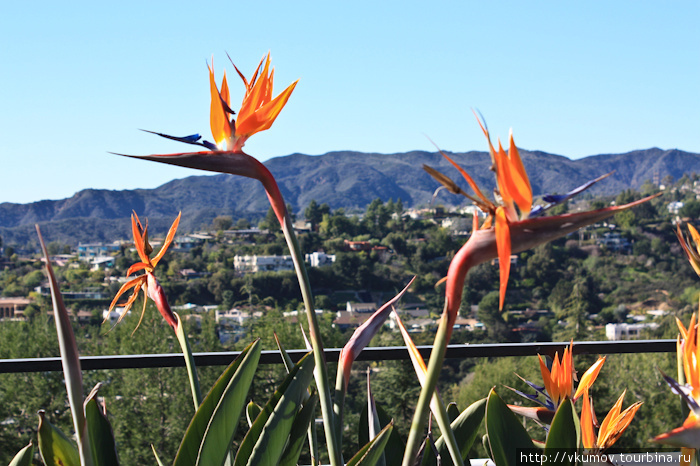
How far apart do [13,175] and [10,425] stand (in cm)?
4344

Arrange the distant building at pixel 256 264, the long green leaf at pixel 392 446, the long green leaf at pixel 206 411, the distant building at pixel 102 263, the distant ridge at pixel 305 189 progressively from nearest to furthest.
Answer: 1. the long green leaf at pixel 206 411
2. the long green leaf at pixel 392 446
3. the distant building at pixel 102 263
4. the distant building at pixel 256 264
5. the distant ridge at pixel 305 189

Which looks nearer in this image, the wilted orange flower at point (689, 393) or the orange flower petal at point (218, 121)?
the wilted orange flower at point (689, 393)

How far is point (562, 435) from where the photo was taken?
0.62 meters

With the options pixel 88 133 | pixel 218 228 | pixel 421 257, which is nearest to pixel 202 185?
pixel 218 228

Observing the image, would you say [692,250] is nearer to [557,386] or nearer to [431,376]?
[557,386]

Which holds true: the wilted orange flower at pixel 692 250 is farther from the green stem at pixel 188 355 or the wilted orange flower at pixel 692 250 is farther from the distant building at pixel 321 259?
the distant building at pixel 321 259

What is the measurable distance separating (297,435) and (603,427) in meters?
0.37

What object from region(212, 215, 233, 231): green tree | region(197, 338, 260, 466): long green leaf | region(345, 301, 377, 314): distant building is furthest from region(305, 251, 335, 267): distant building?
region(197, 338, 260, 466): long green leaf

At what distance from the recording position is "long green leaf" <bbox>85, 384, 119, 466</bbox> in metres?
0.69

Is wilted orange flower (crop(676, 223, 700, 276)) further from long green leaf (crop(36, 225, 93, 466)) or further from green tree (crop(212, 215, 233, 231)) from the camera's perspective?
green tree (crop(212, 215, 233, 231))

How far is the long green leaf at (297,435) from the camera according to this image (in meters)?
0.68

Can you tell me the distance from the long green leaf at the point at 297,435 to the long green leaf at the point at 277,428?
0.03 m

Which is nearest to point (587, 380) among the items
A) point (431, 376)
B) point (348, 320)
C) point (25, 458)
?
point (431, 376)

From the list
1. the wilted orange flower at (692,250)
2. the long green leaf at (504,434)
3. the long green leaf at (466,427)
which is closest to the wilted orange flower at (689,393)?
the wilted orange flower at (692,250)
